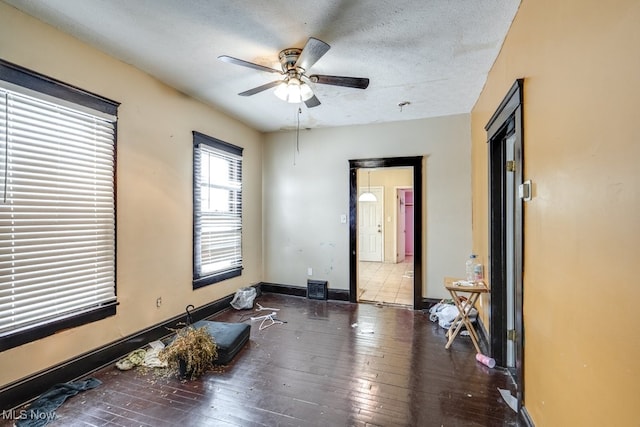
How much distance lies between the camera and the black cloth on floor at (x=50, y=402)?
1.87 m

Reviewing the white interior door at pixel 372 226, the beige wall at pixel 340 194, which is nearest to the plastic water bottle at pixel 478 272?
the beige wall at pixel 340 194

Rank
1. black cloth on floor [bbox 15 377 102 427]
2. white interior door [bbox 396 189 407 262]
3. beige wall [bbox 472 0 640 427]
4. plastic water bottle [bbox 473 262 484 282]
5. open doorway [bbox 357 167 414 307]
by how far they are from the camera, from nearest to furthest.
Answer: beige wall [bbox 472 0 640 427], black cloth on floor [bbox 15 377 102 427], plastic water bottle [bbox 473 262 484 282], open doorway [bbox 357 167 414 307], white interior door [bbox 396 189 407 262]

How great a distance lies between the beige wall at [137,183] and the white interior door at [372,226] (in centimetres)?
509

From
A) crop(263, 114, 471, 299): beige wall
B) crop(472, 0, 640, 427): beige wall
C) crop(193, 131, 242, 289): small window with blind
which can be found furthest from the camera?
crop(263, 114, 471, 299): beige wall

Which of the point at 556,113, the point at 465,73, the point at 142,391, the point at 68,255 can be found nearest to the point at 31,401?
the point at 142,391

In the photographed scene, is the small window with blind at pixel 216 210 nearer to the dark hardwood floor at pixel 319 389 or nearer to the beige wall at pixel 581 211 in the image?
the dark hardwood floor at pixel 319 389

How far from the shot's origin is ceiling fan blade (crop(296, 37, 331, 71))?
194 centimetres

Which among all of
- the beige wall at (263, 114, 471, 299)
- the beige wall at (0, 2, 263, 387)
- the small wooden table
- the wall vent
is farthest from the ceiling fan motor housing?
the wall vent

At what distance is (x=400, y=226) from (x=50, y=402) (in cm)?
815

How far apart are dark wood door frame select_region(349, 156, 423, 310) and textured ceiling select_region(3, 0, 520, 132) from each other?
1077 millimetres

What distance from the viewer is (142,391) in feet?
7.31

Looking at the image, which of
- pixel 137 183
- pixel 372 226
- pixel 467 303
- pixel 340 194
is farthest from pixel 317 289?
pixel 372 226

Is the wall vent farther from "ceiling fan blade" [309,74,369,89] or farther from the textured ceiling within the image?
"ceiling fan blade" [309,74,369,89]

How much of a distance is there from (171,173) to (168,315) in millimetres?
1575
